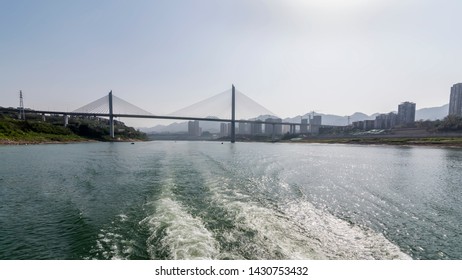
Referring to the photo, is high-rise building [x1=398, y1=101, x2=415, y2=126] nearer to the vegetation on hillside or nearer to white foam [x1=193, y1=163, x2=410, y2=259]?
the vegetation on hillside

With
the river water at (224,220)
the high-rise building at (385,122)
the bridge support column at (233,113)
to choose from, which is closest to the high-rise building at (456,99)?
the high-rise building at (385,122)

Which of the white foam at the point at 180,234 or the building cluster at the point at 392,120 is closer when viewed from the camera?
the white foam at the point at 180,234

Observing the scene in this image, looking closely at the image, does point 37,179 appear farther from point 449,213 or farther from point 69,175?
point 449,213

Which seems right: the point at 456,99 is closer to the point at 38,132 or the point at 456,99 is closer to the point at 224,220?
the point at 224,220

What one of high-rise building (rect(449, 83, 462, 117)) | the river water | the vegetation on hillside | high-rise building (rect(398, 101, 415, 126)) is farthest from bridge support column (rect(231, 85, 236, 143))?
high-rise building (rect(449, 83, 462, 117))

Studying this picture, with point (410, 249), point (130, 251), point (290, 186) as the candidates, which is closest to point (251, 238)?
point (130, 251)

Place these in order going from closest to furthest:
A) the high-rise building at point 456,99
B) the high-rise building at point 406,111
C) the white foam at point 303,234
Result: the white foam at point 303,234, the high-rise building at point 456,99, the high-rise building at point 406,111

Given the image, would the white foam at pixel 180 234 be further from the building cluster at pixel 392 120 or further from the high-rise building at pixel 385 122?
the high-rise building at pixel 385 122

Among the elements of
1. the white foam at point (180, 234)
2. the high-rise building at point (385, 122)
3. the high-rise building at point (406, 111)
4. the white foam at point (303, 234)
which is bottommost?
the white foam at point (303, 234)
